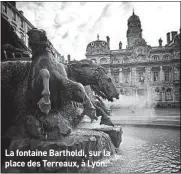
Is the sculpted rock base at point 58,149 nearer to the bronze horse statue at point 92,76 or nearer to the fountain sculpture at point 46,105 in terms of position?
the fountain sculpture at point 46,105

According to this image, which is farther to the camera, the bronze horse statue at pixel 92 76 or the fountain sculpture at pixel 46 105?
the bronze horse statue at pixel 92 76

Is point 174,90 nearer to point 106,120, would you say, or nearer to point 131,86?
point 131,86

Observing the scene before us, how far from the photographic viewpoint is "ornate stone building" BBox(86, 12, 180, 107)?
1710 inches

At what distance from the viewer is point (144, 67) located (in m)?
45.1

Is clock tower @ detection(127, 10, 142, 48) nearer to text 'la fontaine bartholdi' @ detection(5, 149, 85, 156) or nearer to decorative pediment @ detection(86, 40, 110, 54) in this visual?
decorative pediment @ detection(86, 40, 110, 54)

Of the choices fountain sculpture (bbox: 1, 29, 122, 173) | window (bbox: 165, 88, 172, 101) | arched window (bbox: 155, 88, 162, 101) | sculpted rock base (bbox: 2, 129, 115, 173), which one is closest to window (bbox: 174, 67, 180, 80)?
window (bbox: 165, 88, 172, 101)

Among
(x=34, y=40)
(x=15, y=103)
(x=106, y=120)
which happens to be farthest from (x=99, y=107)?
(x=34, y=40)

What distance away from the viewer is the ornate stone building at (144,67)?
143 feet

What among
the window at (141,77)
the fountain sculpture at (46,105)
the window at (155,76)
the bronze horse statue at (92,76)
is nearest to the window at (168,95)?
the window at (155,76)

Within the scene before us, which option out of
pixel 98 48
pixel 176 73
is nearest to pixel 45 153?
pixel 98 48

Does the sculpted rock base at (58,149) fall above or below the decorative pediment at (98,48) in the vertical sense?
below

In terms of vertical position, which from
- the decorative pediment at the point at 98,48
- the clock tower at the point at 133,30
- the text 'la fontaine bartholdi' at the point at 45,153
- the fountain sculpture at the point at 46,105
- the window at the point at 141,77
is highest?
the clock tower at the point at 133,30

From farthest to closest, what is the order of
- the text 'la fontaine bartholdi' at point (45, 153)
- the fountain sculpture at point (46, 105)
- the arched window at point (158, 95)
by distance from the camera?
1. the arched window at point (158, 95)
2. the fountain sculpture at point (46, 105)
3. the text 'la fontaine bartholdi' at point (45, 153)

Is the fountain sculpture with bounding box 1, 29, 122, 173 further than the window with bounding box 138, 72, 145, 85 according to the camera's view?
No
